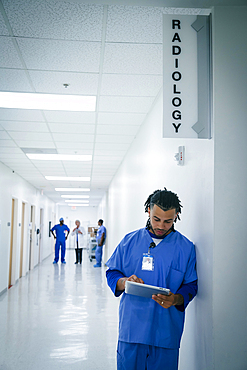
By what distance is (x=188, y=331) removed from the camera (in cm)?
214

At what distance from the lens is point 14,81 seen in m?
3.04

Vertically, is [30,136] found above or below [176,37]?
above

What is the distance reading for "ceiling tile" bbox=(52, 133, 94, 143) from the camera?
4859 mm

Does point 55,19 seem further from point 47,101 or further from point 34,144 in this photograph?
point 34,144

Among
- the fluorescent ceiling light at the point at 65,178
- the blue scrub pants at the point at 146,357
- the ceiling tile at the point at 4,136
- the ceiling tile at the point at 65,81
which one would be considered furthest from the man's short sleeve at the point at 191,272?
the fluorescent ceiling light at the point at 65,178

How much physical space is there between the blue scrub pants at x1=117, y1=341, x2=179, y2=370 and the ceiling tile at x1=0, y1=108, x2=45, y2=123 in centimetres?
281

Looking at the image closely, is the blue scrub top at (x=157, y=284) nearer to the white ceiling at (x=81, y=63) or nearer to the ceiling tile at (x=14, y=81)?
the white ceiling at (x=81, y=63)

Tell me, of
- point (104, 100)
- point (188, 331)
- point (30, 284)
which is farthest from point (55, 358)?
point (30, 284)

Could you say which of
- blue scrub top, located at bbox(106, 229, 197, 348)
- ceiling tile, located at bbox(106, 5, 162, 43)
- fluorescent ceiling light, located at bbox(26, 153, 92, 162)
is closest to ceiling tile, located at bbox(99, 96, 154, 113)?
ceiling tile, located at bbox(106, 5, 162, 43)

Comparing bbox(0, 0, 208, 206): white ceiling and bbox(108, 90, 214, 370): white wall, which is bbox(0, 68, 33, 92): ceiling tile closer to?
bbox(0, 0, 208, 206): white ceiling

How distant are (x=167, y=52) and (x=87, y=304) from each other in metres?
4.77

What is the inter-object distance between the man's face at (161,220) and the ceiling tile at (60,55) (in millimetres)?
1307

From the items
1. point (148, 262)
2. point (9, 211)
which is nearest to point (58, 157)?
point (9, 211)

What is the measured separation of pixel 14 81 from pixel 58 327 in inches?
120
